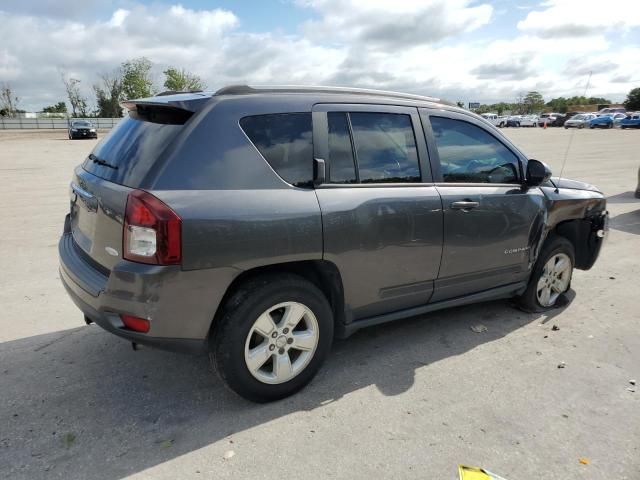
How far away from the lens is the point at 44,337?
3984mm

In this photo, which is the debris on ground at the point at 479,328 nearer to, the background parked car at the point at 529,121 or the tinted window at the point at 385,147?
the tinted window at the point at 385,147

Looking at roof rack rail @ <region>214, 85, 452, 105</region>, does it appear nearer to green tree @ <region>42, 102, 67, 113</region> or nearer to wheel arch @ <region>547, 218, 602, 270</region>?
wheel arch @ <region>547, 218, 602, 270</region>

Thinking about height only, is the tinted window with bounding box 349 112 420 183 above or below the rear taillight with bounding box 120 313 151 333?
above

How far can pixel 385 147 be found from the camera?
3512mm

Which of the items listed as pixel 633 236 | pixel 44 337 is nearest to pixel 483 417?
pixel 44 337

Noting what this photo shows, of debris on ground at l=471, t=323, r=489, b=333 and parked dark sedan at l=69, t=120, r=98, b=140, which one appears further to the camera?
parked dark sedan at l=69, t=120, r=98, b=140

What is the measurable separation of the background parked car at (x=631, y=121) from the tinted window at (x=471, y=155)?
2077 inches

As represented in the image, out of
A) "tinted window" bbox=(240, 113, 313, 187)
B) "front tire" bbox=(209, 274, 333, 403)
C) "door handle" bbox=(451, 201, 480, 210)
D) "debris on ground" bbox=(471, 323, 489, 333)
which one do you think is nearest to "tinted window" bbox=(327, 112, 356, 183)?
"tinted window" bbox=(240, 113, 313, 187)

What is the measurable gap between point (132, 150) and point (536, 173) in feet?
10.2

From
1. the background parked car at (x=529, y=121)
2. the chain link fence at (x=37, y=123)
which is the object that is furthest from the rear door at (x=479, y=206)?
the chain link fence at (x=37, y=123)

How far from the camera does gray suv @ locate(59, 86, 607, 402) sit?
270cm

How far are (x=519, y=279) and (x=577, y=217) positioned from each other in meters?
0.93

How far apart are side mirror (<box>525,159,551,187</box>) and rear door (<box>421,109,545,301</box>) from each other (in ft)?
0.24

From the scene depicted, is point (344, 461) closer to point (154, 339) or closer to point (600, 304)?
point (154, 339)
